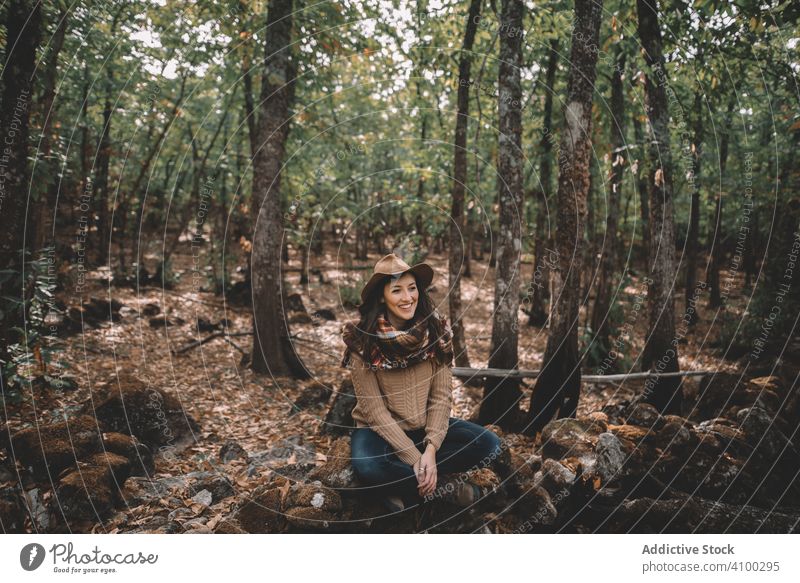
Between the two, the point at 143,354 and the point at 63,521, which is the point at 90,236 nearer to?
the point at 143,354

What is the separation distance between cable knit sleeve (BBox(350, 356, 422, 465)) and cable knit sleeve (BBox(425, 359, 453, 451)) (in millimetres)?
173

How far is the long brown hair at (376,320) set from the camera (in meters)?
3.22

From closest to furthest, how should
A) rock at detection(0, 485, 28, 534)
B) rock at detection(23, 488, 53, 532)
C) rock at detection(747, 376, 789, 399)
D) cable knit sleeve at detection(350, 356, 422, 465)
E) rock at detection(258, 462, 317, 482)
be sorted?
1. rock at detection(0, 485, 28, 534)
2. rock at detection(23, 488, 53, 532)
3. cable knit sleeve at detection(350, 356, 422, 465)
4. rock at detection(258, 462, 317, 482)
5. rock at detection(747, 376, 789, 399)

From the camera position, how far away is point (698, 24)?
19.3 feet

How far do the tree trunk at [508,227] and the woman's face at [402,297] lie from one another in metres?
2.65

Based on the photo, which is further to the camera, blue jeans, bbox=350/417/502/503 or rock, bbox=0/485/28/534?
blue jeans, bbox=350/417/502/503

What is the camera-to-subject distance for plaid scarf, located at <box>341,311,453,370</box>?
322 centimetres

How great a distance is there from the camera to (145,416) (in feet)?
16.1

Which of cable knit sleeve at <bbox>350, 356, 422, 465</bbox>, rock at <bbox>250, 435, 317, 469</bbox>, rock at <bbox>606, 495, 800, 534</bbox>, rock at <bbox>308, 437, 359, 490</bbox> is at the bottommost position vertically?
rock at <bbox>606, 495, 800, 534</bbox>

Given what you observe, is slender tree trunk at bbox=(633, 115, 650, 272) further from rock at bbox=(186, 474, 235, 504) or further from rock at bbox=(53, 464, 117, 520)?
rock at bbox=(53, 464, 117, 520)

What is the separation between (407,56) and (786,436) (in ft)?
25.5

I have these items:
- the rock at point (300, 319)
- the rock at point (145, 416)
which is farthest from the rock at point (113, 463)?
the rock at point (300, 319)

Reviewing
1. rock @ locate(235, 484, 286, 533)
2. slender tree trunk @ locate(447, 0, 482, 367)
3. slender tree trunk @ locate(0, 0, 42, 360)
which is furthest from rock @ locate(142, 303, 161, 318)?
rock @ locate(235, 484, 286, 533)
